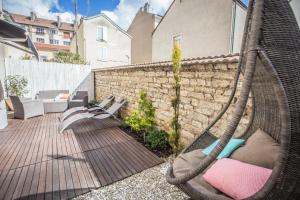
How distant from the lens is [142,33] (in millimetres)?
14953

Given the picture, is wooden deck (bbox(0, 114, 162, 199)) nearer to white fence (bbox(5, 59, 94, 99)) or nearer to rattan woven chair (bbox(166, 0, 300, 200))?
rattan woven chair (bbox(166, 0, 300, 200))

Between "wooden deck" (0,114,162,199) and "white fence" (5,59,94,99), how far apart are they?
3646 millimetres

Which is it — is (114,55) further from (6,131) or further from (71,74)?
(6,131)

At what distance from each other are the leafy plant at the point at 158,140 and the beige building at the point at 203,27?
482 centimetres

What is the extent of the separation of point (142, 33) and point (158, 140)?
13.4m

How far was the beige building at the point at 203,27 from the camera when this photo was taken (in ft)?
20.6

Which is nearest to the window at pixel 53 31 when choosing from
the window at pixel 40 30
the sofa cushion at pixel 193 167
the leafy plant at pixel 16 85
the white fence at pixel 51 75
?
the window at pixel 40 30

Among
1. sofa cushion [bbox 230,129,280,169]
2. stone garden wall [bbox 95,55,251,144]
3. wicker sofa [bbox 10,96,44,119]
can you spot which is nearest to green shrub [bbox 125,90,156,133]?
stone garden wall [bbox 95,55,251,144]

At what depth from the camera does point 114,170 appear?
110 inches

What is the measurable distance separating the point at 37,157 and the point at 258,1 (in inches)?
160

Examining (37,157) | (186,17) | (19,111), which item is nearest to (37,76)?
(19,111)

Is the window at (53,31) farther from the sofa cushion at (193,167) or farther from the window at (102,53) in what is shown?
the sofa cushion at (193,167)

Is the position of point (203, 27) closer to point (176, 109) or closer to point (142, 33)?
point (176, 109)

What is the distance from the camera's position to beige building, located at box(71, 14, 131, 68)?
15.9 m
